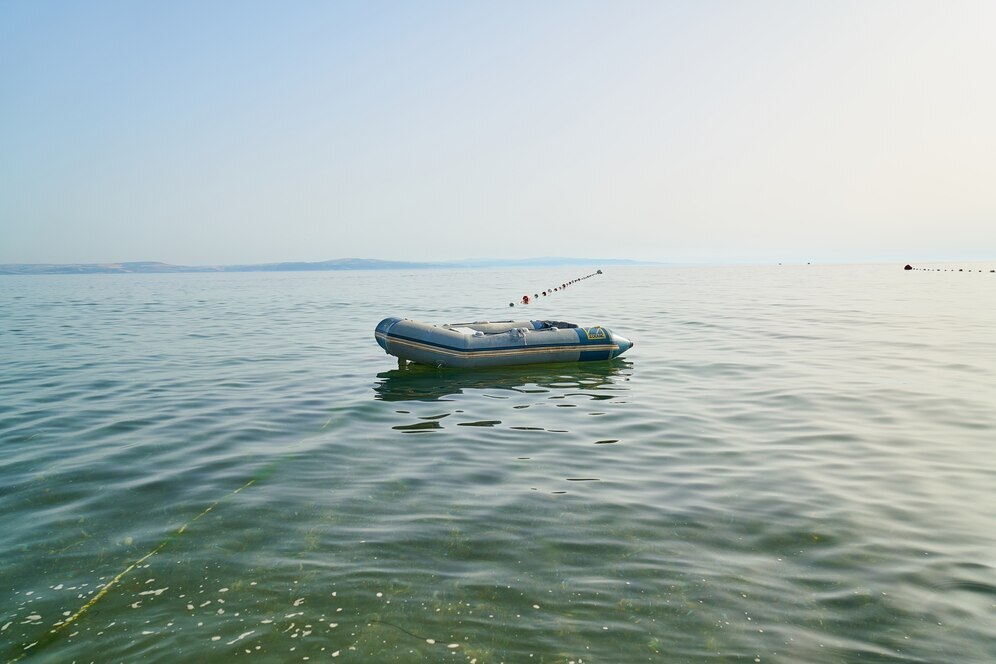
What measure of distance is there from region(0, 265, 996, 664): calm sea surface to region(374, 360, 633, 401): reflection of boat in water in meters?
0.15

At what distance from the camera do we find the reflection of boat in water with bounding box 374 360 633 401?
13242mm

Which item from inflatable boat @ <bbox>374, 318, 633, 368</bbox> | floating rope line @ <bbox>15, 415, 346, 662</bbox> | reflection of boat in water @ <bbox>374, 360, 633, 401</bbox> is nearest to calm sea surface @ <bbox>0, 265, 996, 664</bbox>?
floating rope line @ <bbox>15, 415, 346, 662</bbox>

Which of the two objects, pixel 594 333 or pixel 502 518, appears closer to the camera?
pixel 502 518

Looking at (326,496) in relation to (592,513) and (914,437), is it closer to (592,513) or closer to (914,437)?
(592,513)

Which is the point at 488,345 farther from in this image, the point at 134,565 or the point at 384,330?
the point at 134,565

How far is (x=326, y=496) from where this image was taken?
7.06 m

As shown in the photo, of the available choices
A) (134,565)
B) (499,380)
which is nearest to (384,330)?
(499,380)

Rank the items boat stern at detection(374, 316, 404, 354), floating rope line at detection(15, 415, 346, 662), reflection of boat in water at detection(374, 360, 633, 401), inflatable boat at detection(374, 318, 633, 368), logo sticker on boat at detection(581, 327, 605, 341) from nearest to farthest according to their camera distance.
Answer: floating rope line at detection(15, 415, 346, 662) < reflection of boat in water at detection(374, 360, 633, 401) < inflatable boat at detection(374, 318, 633, 368) < boat stern at detection(374, 316, 404, 354) < logo sticker on boat at detection(581, 327, 605, 341)

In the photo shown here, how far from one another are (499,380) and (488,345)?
1.06 meters

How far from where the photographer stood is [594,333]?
53.2 ft

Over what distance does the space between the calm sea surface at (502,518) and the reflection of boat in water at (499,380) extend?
0.49 feet

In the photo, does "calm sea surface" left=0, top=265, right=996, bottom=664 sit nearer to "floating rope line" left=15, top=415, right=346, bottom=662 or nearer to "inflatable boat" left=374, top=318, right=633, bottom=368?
"floating rope line" left=15, top=415, right=346, bottom=662

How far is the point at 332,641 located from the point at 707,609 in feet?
8.96

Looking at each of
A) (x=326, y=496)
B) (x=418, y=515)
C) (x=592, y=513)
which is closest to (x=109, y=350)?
(x=326, y=496)
